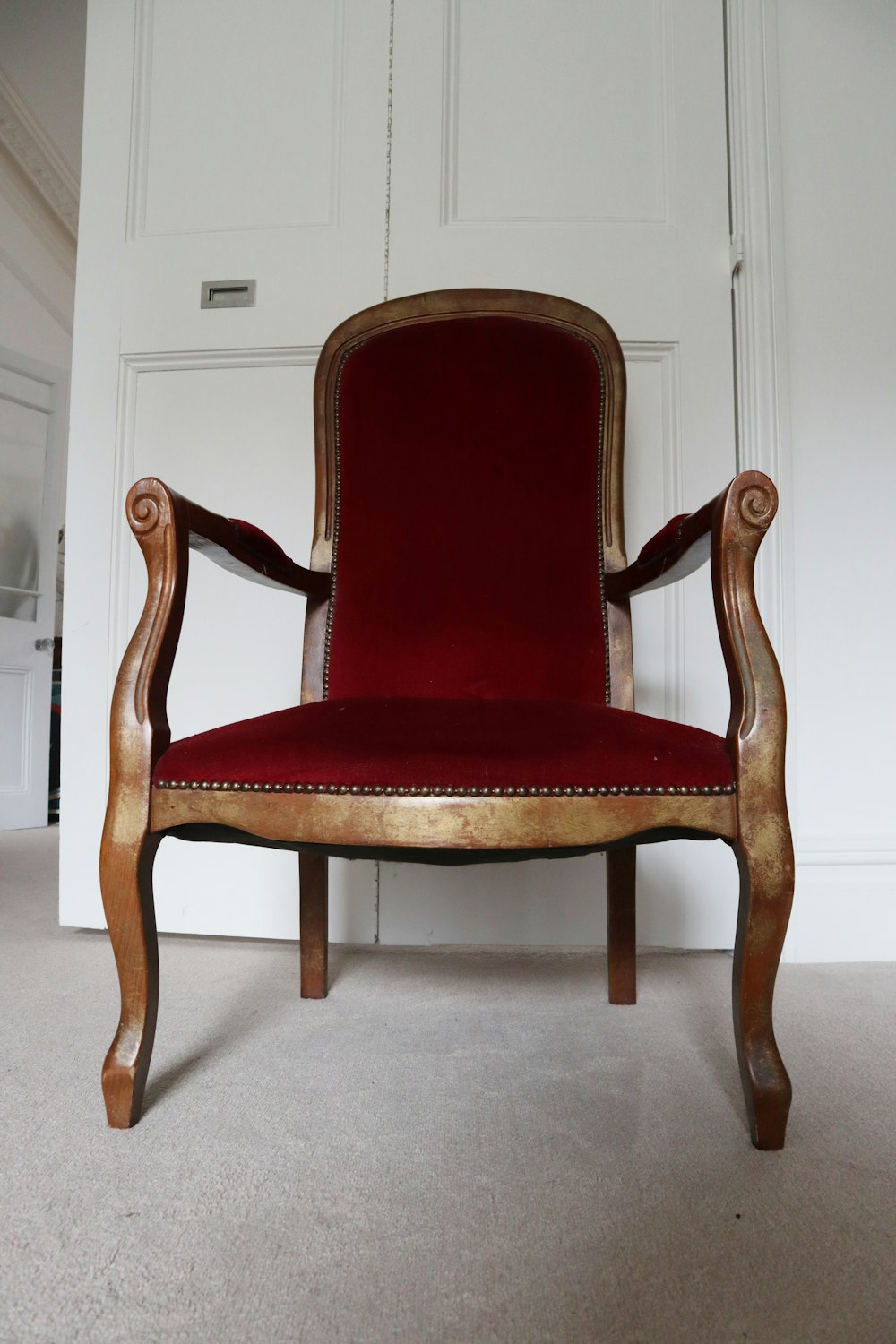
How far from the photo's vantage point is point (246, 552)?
99cm

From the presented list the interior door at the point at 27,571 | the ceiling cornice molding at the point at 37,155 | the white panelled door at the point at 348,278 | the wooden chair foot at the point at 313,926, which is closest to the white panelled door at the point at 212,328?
the white panelled door at the point at 348,278

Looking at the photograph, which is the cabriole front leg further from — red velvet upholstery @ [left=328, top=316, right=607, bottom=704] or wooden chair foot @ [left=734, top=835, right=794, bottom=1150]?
wooden chair foot @ [left=734, top=835, right=794, bottom=1150]

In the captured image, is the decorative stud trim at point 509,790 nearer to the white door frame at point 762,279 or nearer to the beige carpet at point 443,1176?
the beige carpet at point 443,1176

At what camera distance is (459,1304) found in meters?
0.57

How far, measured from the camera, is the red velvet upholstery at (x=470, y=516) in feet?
3.81

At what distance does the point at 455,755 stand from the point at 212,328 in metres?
1.33

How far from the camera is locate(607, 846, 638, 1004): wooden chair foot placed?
4.02 feet

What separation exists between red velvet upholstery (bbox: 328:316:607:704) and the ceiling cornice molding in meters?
3.36

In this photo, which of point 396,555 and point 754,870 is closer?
point 754,870

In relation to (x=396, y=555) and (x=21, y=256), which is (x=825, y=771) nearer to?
(x=396, y=555)

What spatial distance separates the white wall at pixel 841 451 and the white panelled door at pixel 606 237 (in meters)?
0.16

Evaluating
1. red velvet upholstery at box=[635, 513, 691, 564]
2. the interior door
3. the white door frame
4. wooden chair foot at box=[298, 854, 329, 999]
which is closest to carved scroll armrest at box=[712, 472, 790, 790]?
red velvet upholstery at box=[635, 513, 691, 564]

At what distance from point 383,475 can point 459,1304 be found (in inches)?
40.0

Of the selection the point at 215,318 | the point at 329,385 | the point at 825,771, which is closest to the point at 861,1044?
the point at 825,771
